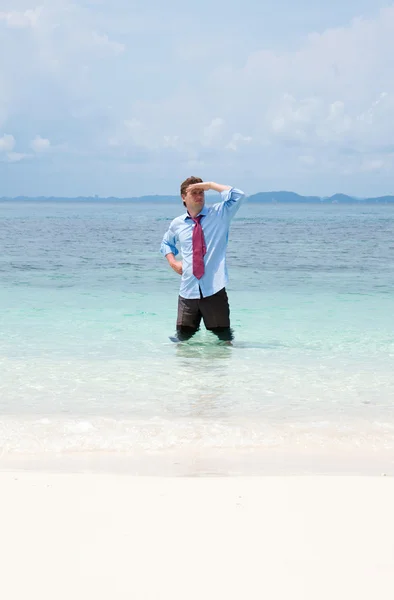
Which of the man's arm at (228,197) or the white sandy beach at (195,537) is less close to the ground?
the man's arm at (228,197)

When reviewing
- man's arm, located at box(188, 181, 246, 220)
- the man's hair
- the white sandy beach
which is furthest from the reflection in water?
the white sandy beach

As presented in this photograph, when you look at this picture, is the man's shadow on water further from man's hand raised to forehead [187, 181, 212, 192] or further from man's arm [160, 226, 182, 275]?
man's hand raised to forehead [187, 181, 212, 192]

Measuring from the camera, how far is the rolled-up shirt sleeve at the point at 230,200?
6.86 m

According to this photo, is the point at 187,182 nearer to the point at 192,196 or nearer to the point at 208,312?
the point at 192,196

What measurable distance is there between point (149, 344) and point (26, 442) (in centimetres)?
351

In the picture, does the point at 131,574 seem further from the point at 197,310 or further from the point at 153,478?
the point at 197,310

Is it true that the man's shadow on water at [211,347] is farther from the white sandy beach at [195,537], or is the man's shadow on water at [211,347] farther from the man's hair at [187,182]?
the white sandy beach at [195,537]

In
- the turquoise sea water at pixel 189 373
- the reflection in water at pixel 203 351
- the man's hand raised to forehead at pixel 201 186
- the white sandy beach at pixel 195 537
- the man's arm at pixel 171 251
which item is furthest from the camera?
the reflection in water at pixel 203 351

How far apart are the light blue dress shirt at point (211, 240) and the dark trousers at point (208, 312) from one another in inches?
4.2

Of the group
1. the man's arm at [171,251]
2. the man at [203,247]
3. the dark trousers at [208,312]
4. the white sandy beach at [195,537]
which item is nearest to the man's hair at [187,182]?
the man at [203,247]

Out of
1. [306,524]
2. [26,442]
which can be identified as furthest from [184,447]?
[306,524]

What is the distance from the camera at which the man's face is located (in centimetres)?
677

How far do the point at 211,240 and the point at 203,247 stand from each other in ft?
0.39

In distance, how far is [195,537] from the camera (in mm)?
2980
